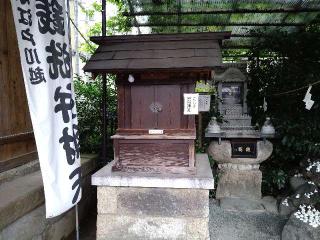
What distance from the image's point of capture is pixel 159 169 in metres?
4.39

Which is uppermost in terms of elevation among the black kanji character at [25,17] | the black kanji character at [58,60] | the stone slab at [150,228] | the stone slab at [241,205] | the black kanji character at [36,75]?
the black kanji character at [25,17]

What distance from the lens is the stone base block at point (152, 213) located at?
167 inches

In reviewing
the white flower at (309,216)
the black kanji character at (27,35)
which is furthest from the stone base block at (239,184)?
the black kanji character at (27,35)

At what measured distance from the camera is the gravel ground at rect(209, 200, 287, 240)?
18.3ft

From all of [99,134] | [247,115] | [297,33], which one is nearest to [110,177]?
[99,134]

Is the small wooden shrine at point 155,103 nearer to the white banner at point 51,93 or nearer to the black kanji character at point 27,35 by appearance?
the white banner at point 51,93

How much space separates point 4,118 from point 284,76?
636 centimetres

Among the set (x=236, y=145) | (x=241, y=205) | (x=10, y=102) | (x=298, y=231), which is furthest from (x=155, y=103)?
(x=241, y=205)

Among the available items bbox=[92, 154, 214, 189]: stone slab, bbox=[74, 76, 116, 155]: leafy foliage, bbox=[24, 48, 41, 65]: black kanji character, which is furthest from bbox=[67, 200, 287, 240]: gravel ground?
bbox=[24, 48, 41, 65]: black kanji character

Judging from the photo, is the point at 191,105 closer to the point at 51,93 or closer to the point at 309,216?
the point at 51,93

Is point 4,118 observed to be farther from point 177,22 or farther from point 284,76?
point 284,76

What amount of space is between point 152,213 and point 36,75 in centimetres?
234

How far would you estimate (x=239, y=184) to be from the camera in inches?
292

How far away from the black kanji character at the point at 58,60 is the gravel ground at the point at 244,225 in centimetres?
378
